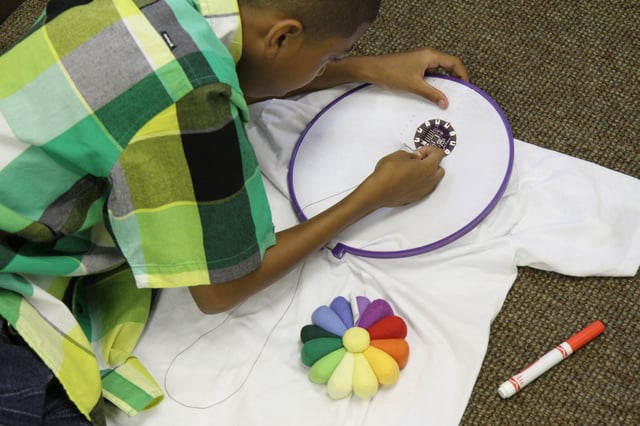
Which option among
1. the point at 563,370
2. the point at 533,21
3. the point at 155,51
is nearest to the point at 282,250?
the point at 155,51

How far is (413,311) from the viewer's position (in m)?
1.04

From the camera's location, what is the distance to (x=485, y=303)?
41.0 inches

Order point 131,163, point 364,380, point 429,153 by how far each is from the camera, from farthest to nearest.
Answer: point 429,153 → point 364,380 → point 131,163

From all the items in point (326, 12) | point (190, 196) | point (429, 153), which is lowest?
point (429, 153)

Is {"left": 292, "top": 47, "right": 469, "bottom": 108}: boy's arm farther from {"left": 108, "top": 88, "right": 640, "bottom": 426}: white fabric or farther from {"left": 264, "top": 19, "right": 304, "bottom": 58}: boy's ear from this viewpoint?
{"left": 264, "top": 19, "right": 304, "bottom": 58}: boy's ear

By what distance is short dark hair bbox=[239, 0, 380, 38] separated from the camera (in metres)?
0.81

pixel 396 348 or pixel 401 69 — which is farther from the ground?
pixel 401 69

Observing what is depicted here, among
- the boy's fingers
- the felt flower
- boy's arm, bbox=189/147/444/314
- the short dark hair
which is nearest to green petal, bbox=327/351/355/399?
the felt flower

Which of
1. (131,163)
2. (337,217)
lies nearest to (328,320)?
(337,217)

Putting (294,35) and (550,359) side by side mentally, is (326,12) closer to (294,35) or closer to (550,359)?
(294,35)

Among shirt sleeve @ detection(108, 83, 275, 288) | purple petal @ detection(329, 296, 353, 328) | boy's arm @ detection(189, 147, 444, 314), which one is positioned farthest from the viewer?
purple petal @ detection(329, 296, 353, 328)

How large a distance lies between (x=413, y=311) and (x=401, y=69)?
0.39 meters

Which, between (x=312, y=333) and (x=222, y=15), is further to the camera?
(x=312, y=333)

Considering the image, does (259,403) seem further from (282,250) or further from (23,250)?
(23,250)
